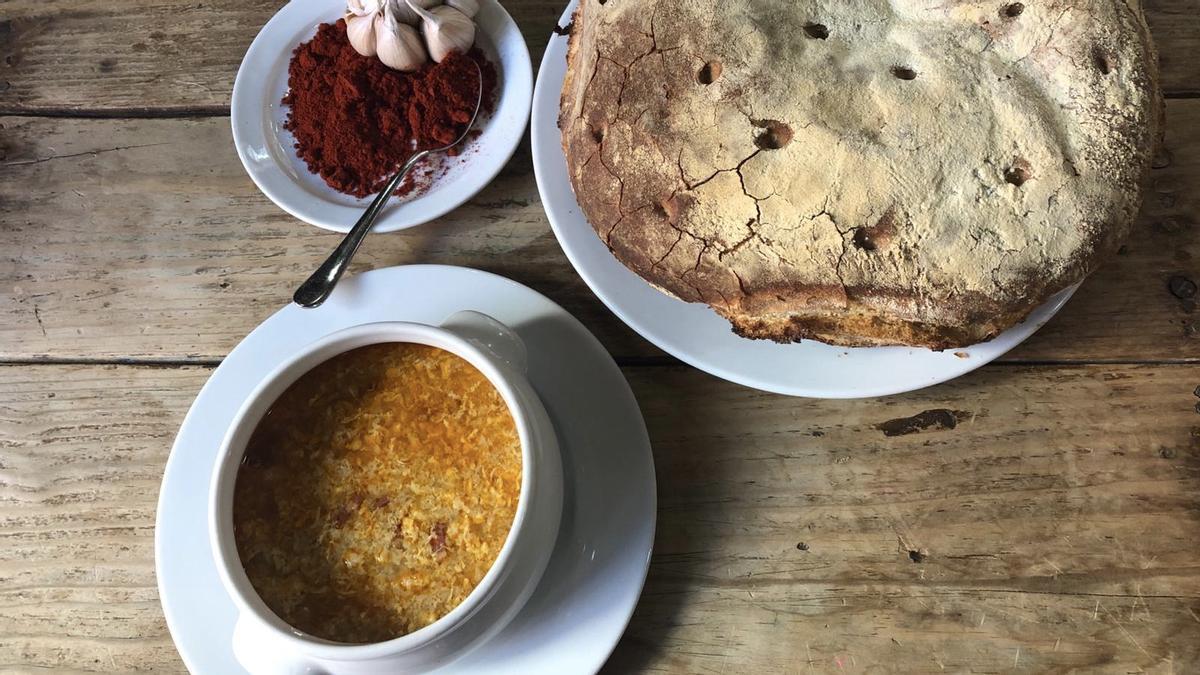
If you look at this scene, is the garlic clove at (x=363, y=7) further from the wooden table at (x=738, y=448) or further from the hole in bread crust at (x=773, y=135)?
the hole in bread crust at (x=773, y=135)

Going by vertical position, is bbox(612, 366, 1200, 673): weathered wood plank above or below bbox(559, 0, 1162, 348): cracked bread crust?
below

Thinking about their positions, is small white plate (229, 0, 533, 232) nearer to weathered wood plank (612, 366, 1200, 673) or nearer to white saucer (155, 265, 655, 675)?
white saucer (155, 265, 655, 675)

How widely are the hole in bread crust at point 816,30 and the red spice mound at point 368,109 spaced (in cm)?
50

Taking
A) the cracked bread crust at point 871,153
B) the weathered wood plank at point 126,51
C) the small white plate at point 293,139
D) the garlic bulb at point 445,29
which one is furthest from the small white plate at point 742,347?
the weathered wood plank at point 126,51

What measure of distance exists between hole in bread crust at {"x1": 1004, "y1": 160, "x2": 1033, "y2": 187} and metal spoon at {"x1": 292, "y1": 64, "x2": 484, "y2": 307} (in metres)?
0.72

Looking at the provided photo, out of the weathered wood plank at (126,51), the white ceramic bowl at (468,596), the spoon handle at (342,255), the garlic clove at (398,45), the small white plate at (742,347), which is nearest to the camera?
the white ceramic bowl at (468,596)

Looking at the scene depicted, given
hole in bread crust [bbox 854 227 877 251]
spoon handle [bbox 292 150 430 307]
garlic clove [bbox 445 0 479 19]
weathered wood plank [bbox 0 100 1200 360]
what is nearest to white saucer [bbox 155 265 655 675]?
spoon handle [bbox 292 150 430 307]

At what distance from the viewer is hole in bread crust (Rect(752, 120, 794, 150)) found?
2.60 ft

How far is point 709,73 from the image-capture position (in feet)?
2.74

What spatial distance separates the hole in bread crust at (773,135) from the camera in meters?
0.79

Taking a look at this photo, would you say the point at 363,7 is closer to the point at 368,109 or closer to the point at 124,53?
the point at 368,109

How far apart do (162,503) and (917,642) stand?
3.06 feet

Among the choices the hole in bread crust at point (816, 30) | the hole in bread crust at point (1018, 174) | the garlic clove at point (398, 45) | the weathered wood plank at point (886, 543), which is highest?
the hole in bread crust at point (816, 30)

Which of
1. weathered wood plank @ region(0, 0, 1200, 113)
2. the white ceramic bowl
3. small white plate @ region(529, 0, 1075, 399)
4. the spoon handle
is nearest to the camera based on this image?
the white ceramic bowl
